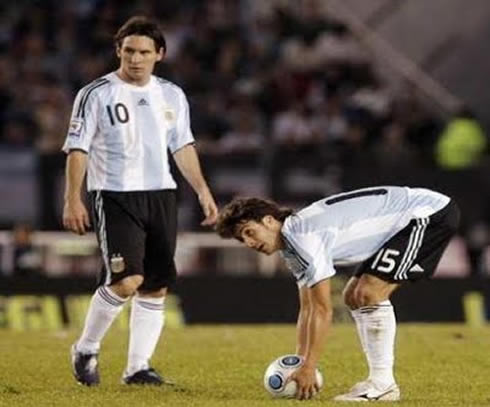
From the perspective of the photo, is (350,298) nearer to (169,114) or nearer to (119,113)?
(169,114)

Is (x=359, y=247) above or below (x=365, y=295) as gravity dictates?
above

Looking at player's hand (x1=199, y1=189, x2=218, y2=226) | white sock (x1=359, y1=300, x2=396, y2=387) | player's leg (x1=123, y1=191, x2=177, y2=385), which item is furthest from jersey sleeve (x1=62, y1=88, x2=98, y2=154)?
white sock (x1=359, y1=300, x2=396, y2=387)

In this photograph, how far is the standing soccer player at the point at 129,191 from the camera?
38.6 ft

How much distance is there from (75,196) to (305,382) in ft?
6.50

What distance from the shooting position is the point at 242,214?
10.7 meters

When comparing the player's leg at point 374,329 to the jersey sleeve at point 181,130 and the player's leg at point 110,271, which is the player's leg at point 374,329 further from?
the jersey sleeve at point 181,130

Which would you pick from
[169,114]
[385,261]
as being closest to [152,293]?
[169,114]

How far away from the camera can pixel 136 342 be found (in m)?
12.0

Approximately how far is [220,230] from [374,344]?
120 cm

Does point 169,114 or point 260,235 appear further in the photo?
point 169,114

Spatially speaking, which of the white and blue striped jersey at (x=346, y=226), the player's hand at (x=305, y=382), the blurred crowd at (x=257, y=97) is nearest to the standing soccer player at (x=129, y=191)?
the white and blue striped jersey at (x=346, y=226)

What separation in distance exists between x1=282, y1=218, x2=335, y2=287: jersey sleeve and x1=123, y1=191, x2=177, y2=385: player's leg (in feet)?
4.49

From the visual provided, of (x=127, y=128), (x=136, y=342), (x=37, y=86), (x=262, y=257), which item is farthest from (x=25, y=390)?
(x=37, y=86)

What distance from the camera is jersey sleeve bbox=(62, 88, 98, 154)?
1179 cm
